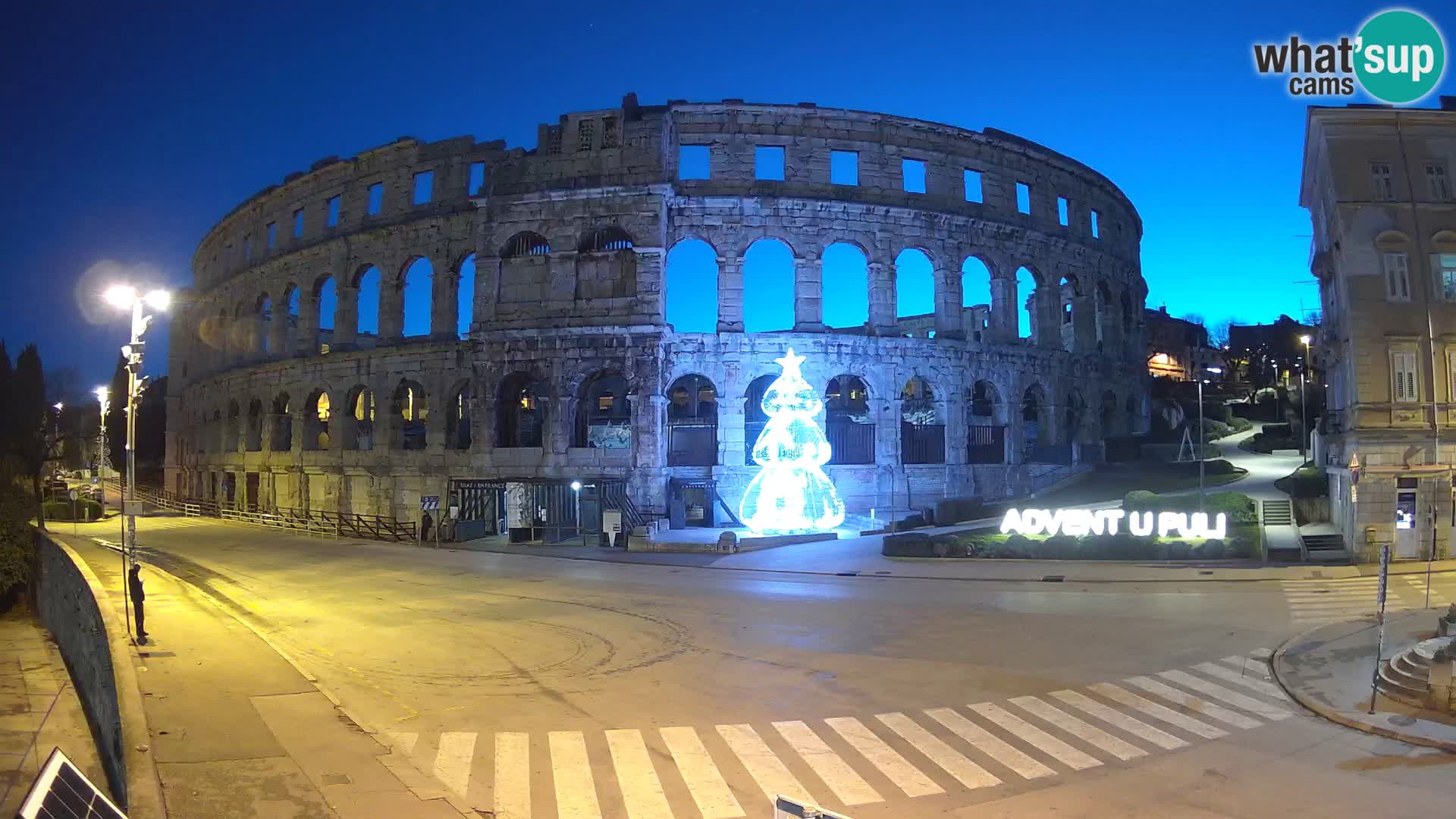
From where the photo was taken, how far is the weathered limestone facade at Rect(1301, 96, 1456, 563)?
26375 millimetres

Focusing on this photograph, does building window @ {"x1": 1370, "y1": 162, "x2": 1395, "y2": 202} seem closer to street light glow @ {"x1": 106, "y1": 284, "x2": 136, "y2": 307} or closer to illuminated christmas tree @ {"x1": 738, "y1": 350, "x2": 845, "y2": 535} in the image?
illuminated christmas tree @ {"x1": 738, "y1": 350, "x2": 845, "y2": 535}

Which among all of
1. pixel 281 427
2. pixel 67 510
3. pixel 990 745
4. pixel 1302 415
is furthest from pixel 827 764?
pixel 67 510

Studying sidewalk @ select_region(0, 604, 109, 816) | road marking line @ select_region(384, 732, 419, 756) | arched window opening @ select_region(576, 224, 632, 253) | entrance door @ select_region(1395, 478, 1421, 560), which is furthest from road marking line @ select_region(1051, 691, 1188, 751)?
arched window opening @ select_region(576, 224, 632, 253)

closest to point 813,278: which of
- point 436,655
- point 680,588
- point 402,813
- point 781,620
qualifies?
point 680,588

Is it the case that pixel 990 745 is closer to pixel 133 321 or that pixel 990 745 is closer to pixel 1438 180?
pixel 133 321

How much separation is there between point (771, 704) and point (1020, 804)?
4.28 metres

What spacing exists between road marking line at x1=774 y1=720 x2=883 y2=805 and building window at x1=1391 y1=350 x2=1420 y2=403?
2576cm

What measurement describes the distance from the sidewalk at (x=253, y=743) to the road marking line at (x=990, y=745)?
20.9 feet

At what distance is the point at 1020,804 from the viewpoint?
8.95m

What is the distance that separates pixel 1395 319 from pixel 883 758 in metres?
26.4

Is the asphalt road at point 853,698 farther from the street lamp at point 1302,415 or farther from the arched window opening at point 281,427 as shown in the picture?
the arched window opening at point 281,427

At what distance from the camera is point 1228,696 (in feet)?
42.2

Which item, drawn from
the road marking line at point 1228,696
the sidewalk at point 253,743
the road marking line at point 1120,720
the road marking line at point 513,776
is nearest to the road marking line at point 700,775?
the road marking line at point 513,776

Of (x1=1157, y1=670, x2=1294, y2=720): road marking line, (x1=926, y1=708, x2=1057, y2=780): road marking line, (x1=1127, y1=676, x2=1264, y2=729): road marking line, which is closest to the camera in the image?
(x1=926, y1=708, x2=1057, y2=780): road marking line
